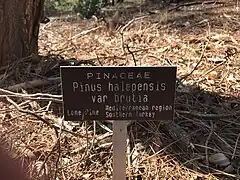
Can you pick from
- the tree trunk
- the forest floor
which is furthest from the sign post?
the tree trunk

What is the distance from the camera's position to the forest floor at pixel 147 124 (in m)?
2.72

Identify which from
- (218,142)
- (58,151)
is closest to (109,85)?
(58,151)

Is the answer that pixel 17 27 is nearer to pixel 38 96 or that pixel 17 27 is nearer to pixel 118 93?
pixel 38 96

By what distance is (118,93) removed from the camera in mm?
2357

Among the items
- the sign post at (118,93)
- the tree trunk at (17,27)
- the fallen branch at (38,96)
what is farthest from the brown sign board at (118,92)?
the tree trunk at (17,27)

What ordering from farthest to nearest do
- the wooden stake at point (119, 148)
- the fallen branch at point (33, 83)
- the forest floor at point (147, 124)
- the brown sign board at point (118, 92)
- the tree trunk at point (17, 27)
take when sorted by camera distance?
the tree trunk at point (17, 27) → the fallen branch at point (33, 83) → the forest floor at point (147, 124) → the wooden stake at point (119, 148) → the brown sign board at point (118, 92)

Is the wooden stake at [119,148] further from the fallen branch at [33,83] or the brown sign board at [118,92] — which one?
the fallen branch at [33,83]

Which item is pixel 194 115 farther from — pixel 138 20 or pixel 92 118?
pixel 138 20

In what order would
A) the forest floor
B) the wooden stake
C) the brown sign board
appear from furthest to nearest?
the forest floor < the wooden stake < the brown sign board

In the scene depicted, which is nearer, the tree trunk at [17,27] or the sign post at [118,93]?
the sign post at [118,93]

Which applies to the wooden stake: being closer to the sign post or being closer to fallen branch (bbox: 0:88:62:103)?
the sign post

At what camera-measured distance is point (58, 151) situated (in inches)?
105

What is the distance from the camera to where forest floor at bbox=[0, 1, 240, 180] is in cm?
272

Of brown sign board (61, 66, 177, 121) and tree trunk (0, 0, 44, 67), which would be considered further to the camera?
tree trunk (0, 0, 44, 67)
